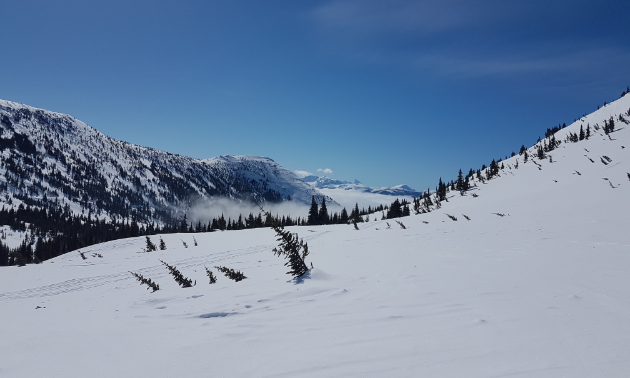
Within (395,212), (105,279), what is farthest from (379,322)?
(395,212)

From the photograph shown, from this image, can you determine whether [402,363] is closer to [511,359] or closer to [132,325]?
[511,359]

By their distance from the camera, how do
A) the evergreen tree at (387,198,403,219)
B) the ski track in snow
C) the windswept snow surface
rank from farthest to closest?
the evergreen tree at (387,198,403,219)
the ski track in snow
the windswept snow surface

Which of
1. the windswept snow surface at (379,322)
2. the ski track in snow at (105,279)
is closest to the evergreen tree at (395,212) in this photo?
the ski track in snow at (105,279)

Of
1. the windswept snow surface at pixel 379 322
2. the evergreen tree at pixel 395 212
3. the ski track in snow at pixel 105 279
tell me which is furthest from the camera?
the evergreen tree at pixel 395 212

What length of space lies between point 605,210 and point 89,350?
761 inches

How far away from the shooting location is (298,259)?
784 centimetres

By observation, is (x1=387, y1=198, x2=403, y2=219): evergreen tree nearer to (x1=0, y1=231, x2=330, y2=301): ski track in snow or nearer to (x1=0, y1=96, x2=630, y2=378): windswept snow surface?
(x1=0, y1=231, x2=330, y2=301): ski track in snow

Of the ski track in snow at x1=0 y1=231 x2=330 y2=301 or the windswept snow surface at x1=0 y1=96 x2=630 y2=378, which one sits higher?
the windswept snow surface at x1=0 y1=96 x2=630 y2=378

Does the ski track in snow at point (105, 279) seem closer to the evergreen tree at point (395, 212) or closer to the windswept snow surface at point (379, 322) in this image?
the windswept snow surface at point (379, 322)

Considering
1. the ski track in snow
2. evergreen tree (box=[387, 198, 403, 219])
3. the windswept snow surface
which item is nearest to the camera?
the windswept snow surface

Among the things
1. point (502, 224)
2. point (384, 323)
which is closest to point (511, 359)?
point (384, 323)

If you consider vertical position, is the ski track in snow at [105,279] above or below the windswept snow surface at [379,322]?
below

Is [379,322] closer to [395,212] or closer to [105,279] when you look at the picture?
[105,279]

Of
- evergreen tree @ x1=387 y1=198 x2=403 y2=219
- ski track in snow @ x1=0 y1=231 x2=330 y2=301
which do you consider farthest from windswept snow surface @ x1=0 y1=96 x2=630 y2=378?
evergreen tree @ x1=387 y1=198 x2=403 y2=219
